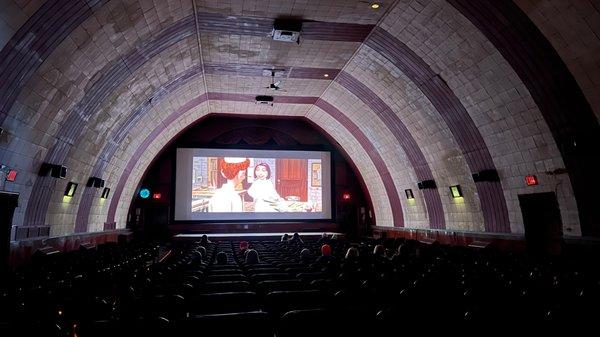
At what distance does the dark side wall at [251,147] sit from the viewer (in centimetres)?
2728

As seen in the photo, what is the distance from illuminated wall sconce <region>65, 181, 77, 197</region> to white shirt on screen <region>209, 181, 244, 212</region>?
38.4ft

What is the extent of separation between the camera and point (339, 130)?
2692 cm

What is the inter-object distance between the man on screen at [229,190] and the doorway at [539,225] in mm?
17320

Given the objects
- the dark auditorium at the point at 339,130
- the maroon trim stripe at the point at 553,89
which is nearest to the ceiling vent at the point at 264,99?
the dark auditorium at the point at 339,130

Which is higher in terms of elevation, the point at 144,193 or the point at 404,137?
the point at 404,137

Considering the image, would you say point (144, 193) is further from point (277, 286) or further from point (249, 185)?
point (277, 286)

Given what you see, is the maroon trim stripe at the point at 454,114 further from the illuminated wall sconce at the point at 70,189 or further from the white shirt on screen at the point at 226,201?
the white shirt on screen at the point at 226,201

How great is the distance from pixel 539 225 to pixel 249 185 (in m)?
17.6

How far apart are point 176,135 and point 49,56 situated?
54.6 ft

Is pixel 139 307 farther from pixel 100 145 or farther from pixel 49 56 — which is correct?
pixel 100 145

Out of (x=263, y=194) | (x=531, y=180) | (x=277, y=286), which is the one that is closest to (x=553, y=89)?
(x=531, y=180)

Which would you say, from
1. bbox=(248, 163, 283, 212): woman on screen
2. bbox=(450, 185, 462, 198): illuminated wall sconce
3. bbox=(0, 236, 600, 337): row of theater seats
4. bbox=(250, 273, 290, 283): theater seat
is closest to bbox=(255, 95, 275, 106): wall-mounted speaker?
bbox=(248, 163, 283, 212): woman on screen

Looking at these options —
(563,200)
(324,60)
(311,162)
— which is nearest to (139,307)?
(563,200)

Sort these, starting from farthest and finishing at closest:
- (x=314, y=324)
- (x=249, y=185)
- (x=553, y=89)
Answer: (x=249, y=185) < (x=553, y=89) < (x=314, y=324)
